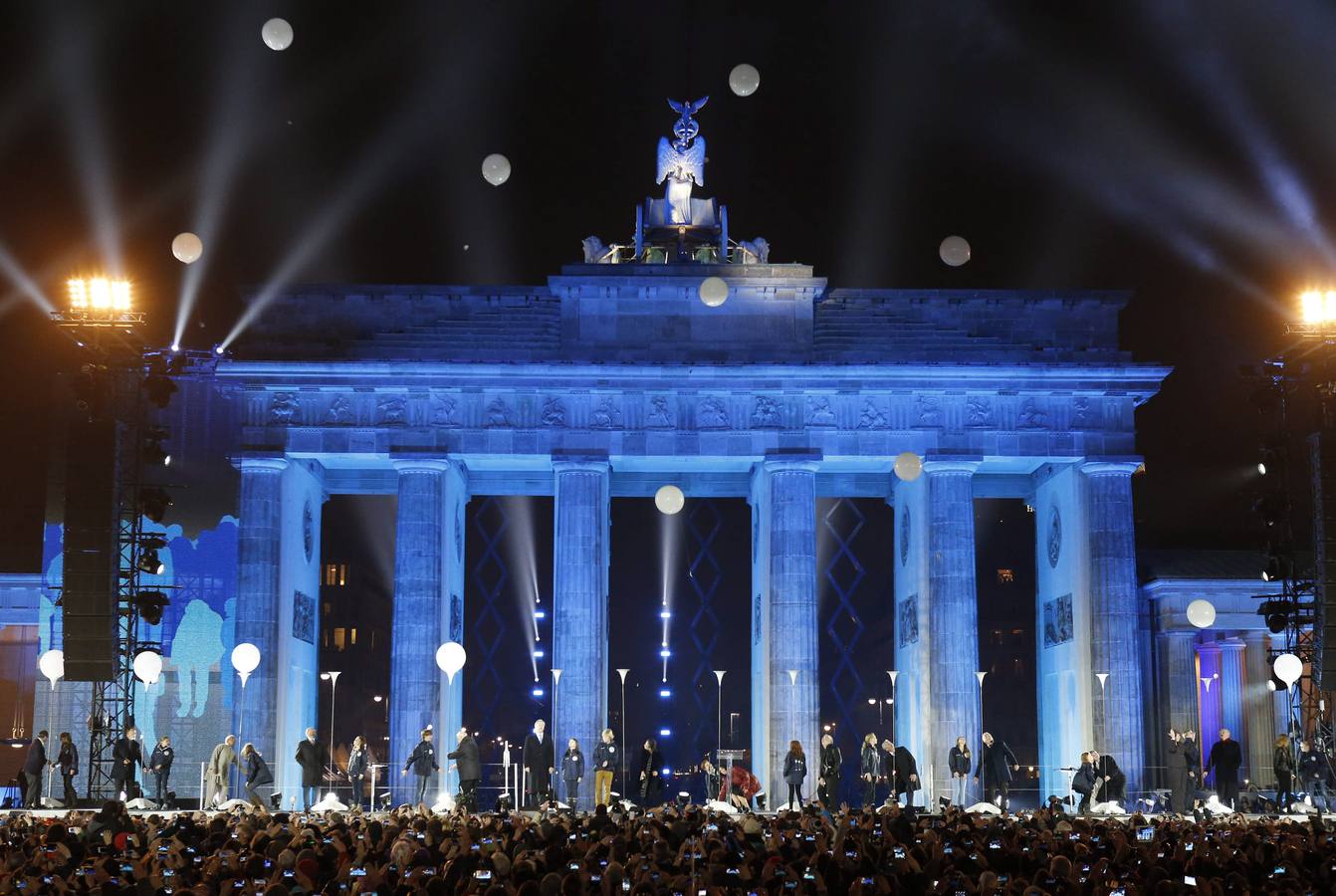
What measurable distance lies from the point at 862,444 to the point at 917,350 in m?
3.80

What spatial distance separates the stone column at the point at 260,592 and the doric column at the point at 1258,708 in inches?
1458

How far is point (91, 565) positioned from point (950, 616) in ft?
91.3

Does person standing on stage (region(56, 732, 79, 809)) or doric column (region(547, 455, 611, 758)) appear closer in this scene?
person standing on stage (region(56, 732, 79, 809))

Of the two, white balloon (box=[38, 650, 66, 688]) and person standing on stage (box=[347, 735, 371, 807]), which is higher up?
white balloon (box=[38, 650, 66, 688])

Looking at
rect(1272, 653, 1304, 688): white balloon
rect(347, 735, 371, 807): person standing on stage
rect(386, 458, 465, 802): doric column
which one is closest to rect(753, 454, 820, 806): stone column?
rect(386, 458, 465, 802): doric column

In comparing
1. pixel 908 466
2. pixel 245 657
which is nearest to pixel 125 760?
pixel 245 657

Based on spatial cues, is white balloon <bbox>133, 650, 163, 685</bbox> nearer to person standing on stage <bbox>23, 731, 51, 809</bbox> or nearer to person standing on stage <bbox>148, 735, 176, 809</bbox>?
person standing on stage <bbox>148, 735, 176, 809</bbox>

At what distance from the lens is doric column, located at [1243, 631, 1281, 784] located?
201 ft

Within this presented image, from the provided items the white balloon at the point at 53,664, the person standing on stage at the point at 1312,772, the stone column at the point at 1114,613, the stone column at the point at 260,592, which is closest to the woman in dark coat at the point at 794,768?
the stone column at the point at 1114,613

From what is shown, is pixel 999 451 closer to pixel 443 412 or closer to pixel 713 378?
pixel 713 378

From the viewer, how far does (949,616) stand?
5328 cm

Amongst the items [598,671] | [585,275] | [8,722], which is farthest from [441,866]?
[8,722]

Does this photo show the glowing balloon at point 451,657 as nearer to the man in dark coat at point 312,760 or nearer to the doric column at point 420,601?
the doric column at point 420,601

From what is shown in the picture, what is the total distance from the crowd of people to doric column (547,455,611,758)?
28625 millimetres
